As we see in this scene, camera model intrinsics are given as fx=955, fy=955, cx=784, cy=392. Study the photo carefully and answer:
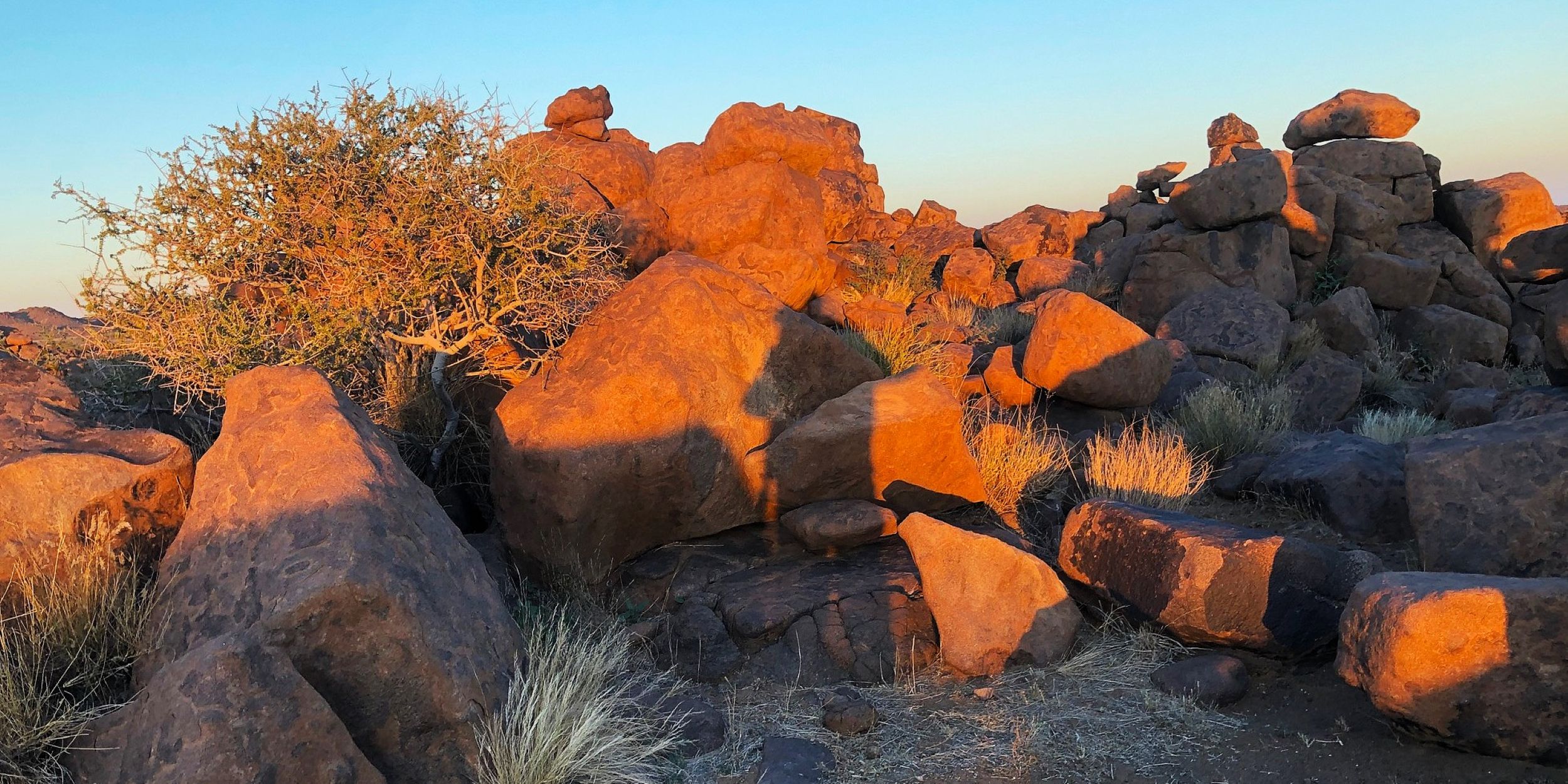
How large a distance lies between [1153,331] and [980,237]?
7.29m

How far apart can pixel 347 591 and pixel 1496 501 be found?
5.88 meters

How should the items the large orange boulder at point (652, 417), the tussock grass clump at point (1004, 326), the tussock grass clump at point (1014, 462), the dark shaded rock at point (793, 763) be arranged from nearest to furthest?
the dark shaded rock at point (793, 763)
the large orange boulder at point (652, 417)
the tussock grass clump at point (1014, 462)
the tussock grass clump at point (1004, 326)

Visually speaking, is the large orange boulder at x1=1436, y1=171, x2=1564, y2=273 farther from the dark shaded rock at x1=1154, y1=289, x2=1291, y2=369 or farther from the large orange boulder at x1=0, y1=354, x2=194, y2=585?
the large orange boulder at x1=0, y1=354, x2=194, y2=585

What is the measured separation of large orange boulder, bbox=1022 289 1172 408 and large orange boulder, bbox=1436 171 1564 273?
1387cm

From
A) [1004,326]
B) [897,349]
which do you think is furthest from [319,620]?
[1004,326]

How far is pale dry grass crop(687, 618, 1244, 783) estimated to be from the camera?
462 centimetres

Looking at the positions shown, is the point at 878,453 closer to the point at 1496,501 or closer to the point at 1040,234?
the point at 1496,501

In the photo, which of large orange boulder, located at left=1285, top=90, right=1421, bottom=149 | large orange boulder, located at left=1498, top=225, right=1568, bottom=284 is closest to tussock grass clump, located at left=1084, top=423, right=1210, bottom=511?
large orange boulder, located at left=1498, top=225, right=1568, bottom=284

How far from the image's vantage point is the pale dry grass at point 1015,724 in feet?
15.1

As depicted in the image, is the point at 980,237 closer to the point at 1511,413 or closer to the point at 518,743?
the point at 1511,413

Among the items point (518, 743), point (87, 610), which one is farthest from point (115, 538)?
point (518, 743)

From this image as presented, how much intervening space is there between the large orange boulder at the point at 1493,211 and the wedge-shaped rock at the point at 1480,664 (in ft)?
63.2

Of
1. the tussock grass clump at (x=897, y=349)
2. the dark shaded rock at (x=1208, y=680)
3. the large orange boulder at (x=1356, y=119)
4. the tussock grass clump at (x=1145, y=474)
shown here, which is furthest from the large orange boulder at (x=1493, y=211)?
the dark shaded rock at (x=1208, y=680)

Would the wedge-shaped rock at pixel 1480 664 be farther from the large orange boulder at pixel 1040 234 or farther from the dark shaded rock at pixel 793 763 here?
the large orange boulder at pixel 1040 234
